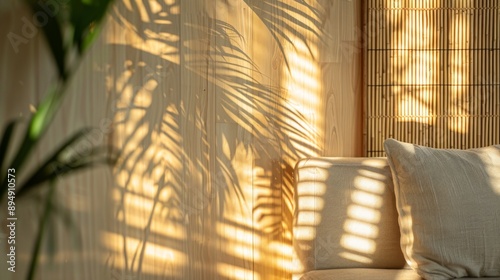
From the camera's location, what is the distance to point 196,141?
2930 mm

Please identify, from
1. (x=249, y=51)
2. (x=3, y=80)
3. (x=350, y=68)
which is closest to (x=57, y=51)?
(x=3, y=80)

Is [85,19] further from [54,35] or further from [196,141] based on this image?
[196,141]

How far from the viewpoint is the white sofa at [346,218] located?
8.88 ft

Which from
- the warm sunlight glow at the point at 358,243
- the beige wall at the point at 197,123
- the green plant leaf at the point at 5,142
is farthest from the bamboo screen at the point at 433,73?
the green plant leaf at the point at 5,142

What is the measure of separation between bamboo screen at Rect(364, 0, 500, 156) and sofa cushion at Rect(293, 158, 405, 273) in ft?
1.03

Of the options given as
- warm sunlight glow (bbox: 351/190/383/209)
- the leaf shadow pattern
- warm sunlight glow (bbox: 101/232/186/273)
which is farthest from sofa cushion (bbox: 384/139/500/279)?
warm sunlight glow (bbox: 101/232/186/273)

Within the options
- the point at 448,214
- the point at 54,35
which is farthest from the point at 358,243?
the point at 54,35

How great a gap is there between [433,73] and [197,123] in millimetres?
Result: 1056

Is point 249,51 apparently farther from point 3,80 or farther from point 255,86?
point 3,80

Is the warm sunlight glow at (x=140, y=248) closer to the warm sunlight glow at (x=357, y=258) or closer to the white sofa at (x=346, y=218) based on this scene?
the white sofa at (x=346, y=218)

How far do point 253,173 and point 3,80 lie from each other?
1.08 m

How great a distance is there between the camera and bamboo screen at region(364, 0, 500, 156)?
9.98 feet

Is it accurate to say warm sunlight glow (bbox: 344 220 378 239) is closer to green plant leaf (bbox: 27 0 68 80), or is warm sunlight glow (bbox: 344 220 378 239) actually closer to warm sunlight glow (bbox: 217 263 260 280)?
Answer: warm sunlight glow (bbox: 217 263 260 280)

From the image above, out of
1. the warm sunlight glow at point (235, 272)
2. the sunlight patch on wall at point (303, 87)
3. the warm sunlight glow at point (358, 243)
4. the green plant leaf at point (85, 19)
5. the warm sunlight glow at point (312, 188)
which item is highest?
the green plant leaf at point (85, 19)
